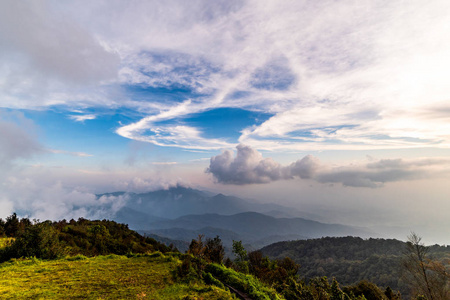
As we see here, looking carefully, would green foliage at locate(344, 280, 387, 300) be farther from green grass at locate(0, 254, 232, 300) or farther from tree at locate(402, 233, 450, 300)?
green grass at locate(0, 254, 232, 300)

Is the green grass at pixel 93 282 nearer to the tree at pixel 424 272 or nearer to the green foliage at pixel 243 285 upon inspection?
the green foliage at pixel 243 285

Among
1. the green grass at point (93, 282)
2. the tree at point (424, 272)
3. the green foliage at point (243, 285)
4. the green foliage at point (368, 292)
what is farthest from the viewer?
the green foliage at point (368, 292)

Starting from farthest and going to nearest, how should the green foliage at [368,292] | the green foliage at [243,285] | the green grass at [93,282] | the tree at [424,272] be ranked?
the green foliage at [368,292] → the tree at [424,272] → the green foliage at [243,285] → the green grass at [93,282]

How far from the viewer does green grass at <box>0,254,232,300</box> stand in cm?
1248

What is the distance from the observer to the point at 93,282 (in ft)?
47.7

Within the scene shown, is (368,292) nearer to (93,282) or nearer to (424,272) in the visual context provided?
(424,272)

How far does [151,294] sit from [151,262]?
368 inches

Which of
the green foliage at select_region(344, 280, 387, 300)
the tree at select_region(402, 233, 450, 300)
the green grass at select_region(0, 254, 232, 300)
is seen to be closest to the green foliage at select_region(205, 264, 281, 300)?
the green grass at select_region(0, 254, 232, 300)

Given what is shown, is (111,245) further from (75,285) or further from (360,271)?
(360,271)

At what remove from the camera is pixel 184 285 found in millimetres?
14977

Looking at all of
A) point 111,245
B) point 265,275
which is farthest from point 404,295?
point 111,245

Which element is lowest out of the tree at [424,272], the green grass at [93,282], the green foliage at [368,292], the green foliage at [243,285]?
the green foliage at [368,292]

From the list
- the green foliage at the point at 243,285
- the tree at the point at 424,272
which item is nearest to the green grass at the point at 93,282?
the green foliage at the point at 243,285

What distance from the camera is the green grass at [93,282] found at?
1248cm
